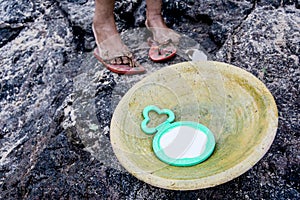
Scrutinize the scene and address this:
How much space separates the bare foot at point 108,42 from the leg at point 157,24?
24cm

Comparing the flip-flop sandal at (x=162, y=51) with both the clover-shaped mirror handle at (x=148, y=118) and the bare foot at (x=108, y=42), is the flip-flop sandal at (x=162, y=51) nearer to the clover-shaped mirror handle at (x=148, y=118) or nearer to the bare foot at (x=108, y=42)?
the bare foot at (x=108, y=42)

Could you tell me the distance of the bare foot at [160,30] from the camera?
95.5 inches

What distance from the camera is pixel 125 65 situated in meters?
2.31

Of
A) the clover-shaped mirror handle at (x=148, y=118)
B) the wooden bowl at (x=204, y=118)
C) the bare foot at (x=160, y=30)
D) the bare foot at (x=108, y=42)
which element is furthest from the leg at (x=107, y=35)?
the clover-shaped mirror handle at (x=148, y=118)

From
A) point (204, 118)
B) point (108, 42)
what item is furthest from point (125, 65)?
point (204, 118)

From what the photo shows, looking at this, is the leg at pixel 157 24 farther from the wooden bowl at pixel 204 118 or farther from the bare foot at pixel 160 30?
the wooden bowl at pixel 204 118

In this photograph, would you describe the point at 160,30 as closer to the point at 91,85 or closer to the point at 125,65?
the point at 125,65

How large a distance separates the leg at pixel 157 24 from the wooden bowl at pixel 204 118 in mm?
444

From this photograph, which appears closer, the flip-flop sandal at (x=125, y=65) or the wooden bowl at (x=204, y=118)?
the wooden bowl at (x=204, y=118)

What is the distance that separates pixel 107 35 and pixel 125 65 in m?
0.22

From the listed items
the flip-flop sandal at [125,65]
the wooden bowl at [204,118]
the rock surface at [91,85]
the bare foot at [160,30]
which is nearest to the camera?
the wooden bowl at [204,118]

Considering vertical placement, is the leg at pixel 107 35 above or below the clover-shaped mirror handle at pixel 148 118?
above

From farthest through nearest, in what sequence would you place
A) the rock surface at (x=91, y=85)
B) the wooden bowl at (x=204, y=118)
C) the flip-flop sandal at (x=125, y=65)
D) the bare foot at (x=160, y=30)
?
the bare foot at (x=160, y=30), the flip-flop sandal at (x=125, y=65), the rock surface at (x=91, y=85), the wooden bowl at (x=204, y=118)

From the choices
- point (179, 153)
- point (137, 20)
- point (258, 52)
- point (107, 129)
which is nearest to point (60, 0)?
point (137, 20)
